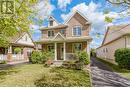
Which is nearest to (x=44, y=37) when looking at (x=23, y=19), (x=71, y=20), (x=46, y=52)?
(x=46, y=52)

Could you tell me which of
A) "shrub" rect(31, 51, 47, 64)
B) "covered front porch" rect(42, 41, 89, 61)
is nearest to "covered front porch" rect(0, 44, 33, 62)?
"shrub" rect(31, 51, 47, 64)

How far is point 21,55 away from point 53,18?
11.9 meters

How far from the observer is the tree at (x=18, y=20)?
13.2m

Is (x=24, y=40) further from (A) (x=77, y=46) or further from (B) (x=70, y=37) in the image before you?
(A) (x=77, y=46)

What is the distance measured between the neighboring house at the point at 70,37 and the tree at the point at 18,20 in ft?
41.9

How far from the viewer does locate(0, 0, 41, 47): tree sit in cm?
1322

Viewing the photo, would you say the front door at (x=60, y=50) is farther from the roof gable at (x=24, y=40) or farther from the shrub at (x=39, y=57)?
the roof gable at (x=24, y=40)

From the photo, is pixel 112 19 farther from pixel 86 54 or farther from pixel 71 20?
pixel 71 20

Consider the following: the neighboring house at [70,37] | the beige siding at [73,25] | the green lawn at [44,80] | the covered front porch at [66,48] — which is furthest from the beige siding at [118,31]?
the green lawn at [44,80]

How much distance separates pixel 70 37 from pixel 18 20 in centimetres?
1578

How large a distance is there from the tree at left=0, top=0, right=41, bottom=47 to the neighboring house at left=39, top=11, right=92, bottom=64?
41.9 feet

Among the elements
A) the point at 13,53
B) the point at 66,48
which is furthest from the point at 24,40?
the point at 66,48

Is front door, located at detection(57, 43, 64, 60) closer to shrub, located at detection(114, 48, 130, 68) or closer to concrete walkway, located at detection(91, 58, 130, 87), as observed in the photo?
shrub, located at detection(114, 48, 130, 68)

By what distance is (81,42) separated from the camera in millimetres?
27172
